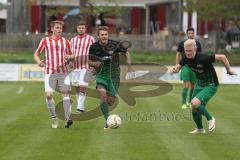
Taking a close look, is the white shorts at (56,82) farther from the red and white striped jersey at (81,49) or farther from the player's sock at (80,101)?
the red and white striped jersey at (81,49)

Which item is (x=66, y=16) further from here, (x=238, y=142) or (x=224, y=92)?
(x=238, y=142)

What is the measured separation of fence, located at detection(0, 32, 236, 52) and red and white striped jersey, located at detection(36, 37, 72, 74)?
27316 mm

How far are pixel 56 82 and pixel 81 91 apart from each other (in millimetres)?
2788

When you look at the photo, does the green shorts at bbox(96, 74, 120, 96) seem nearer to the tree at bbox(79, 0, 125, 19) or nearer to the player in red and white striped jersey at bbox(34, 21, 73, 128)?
the player in red and white striped jersey at bbox(34, 21, 73, 128)

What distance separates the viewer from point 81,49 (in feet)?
58.8

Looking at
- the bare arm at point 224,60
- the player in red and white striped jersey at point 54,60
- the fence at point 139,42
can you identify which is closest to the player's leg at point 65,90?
the player in red and white striped jersey at point 54,60

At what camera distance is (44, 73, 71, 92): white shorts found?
46.3ft

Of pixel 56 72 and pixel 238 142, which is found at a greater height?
pixel 56 72

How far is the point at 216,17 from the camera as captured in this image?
133 ft

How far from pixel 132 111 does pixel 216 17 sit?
23.5m

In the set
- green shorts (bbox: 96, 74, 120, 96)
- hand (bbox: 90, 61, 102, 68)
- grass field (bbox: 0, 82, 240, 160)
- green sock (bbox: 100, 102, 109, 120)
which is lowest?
grass field (bbox: 0, 82, 240, 160)

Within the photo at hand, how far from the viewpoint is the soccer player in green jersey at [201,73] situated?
1295 cm

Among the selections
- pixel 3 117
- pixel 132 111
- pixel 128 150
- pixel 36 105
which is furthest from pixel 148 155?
pixel 36 105

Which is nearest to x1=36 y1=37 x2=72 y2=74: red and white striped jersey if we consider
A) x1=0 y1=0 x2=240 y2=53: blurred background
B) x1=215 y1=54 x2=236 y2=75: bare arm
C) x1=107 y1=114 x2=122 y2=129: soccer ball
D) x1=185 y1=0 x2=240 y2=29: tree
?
x1=107 y1=114 x2=122 y2=129: soccer ball
